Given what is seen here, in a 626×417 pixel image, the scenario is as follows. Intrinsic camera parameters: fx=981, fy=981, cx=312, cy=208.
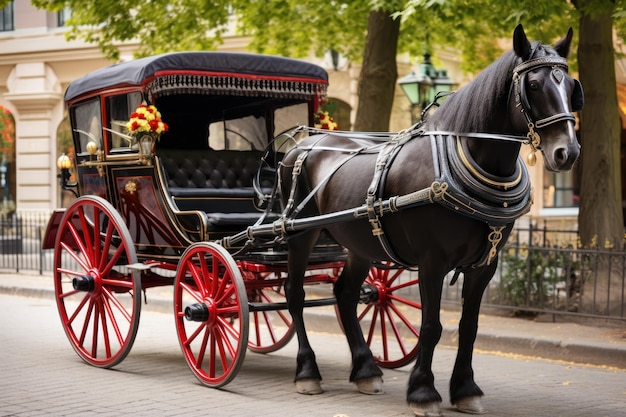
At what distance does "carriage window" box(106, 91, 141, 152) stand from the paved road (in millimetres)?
1987

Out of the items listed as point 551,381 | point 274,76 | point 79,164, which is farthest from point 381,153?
point 79,164

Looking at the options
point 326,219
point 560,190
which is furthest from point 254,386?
point 560,190

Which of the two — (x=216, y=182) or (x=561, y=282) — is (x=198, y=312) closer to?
(x=216, y=182)

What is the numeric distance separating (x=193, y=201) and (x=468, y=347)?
10.1 feet

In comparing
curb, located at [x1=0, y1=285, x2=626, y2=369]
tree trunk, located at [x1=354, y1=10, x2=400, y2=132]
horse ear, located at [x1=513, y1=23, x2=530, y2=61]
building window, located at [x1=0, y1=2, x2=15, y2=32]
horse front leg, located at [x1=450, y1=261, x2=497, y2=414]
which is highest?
building window, located at [x1=0, y1=2, x2=15, y2=32]

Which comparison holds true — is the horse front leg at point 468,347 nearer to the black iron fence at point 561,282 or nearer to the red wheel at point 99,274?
the red wheel at point 99,274

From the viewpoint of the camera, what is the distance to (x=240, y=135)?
9695 millimetres

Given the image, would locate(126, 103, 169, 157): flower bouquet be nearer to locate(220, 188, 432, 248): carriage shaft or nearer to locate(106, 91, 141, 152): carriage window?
locate(106, 91, 141, 152): carriage window

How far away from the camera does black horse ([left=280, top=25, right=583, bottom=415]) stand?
19.4ft

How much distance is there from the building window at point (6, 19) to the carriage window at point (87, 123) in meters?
20.5

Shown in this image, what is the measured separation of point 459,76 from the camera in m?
26.1

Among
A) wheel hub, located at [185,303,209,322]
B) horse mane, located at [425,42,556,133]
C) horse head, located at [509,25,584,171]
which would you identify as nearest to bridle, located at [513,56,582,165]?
horse head, located at [509,25,584,171]

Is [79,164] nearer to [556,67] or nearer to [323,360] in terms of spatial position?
[323,360]

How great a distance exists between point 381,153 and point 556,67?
4.85 feet
